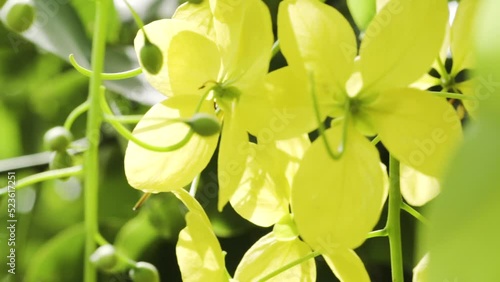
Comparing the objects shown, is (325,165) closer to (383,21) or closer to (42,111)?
(383,21)

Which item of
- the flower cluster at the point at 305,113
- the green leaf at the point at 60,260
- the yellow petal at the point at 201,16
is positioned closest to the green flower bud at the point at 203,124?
the flower cluster at the point at 305,113

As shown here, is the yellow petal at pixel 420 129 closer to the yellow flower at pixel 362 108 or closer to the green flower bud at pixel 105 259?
the yellow flower at pixel 362 108

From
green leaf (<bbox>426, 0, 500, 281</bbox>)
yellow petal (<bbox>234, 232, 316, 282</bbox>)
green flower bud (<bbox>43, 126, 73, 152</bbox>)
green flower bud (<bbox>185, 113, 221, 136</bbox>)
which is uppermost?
green leaf (<bbox>426, 0, 500, 281</bbox>)

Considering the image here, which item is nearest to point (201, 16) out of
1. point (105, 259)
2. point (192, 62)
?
point (192, 62)

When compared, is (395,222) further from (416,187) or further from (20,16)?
(20,16)

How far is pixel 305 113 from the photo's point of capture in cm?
26

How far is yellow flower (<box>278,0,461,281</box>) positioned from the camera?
25 centimetres

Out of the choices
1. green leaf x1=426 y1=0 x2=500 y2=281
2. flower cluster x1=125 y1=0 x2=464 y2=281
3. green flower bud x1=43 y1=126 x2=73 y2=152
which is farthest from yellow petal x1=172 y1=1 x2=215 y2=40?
green leaf x1=426 y1=0 x2=500 y2=281

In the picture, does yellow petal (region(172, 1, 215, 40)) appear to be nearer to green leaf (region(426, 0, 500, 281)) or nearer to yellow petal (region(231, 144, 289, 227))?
yellow petal (region(231, 144, 289, 227))

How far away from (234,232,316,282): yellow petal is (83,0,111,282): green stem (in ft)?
0.35

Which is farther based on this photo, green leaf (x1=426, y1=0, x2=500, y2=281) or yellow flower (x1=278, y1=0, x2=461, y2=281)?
yellow flower (x1=278, y1=0, x2=461, y2=281)

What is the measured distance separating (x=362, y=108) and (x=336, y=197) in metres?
0.04

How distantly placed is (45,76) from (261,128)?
0.28 m

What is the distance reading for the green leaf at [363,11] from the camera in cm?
36
